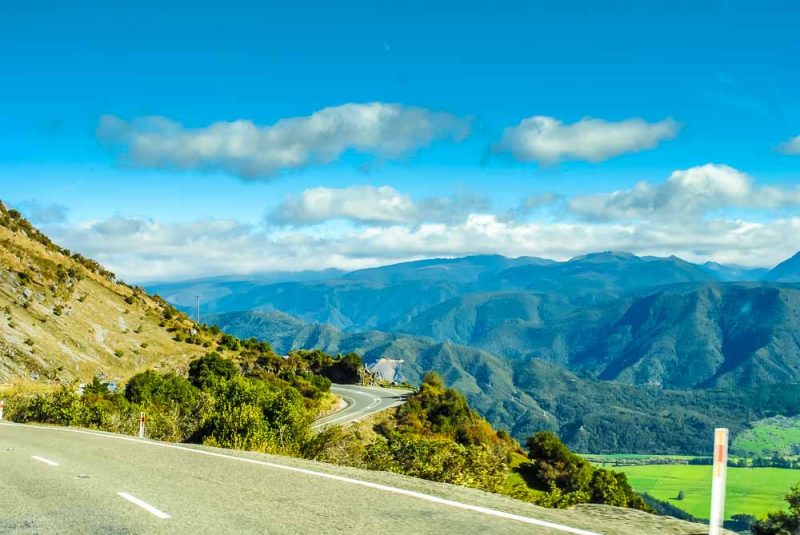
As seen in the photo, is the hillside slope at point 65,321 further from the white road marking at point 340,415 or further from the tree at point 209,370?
the white road marking at point 340,415


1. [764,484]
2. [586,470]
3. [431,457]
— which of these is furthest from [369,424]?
[764,484]

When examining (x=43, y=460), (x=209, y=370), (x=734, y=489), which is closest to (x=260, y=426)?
(x=43, y=460)

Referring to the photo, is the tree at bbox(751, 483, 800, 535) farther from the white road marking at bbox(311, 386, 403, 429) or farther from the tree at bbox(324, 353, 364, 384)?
the tree at bbox(324, 353, 364, 384)

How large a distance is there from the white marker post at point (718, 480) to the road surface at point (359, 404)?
40755 millimetres

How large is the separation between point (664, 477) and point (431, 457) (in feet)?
680

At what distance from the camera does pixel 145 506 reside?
9.21 meters

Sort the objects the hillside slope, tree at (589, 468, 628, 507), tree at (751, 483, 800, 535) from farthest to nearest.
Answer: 1. the hillside slope
2. tree at (589, 468, 628, 507)
3. tree at (751, 483, 800, 535)

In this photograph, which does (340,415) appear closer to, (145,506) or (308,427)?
(308,427)

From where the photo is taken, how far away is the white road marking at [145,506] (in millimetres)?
8584

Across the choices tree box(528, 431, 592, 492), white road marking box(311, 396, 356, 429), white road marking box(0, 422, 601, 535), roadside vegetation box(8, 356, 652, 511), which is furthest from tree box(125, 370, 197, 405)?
tree box(528, 431, 592, 492)

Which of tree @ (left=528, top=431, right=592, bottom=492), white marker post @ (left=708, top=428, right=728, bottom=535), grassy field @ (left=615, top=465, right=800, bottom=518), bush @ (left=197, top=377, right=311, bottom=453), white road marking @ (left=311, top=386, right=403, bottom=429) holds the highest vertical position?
white marker post @ (left=708, top=428, right=728, bottom=535)

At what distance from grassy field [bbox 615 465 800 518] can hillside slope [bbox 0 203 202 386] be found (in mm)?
111126

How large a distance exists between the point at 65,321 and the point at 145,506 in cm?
6153

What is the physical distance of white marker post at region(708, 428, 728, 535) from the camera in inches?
245
